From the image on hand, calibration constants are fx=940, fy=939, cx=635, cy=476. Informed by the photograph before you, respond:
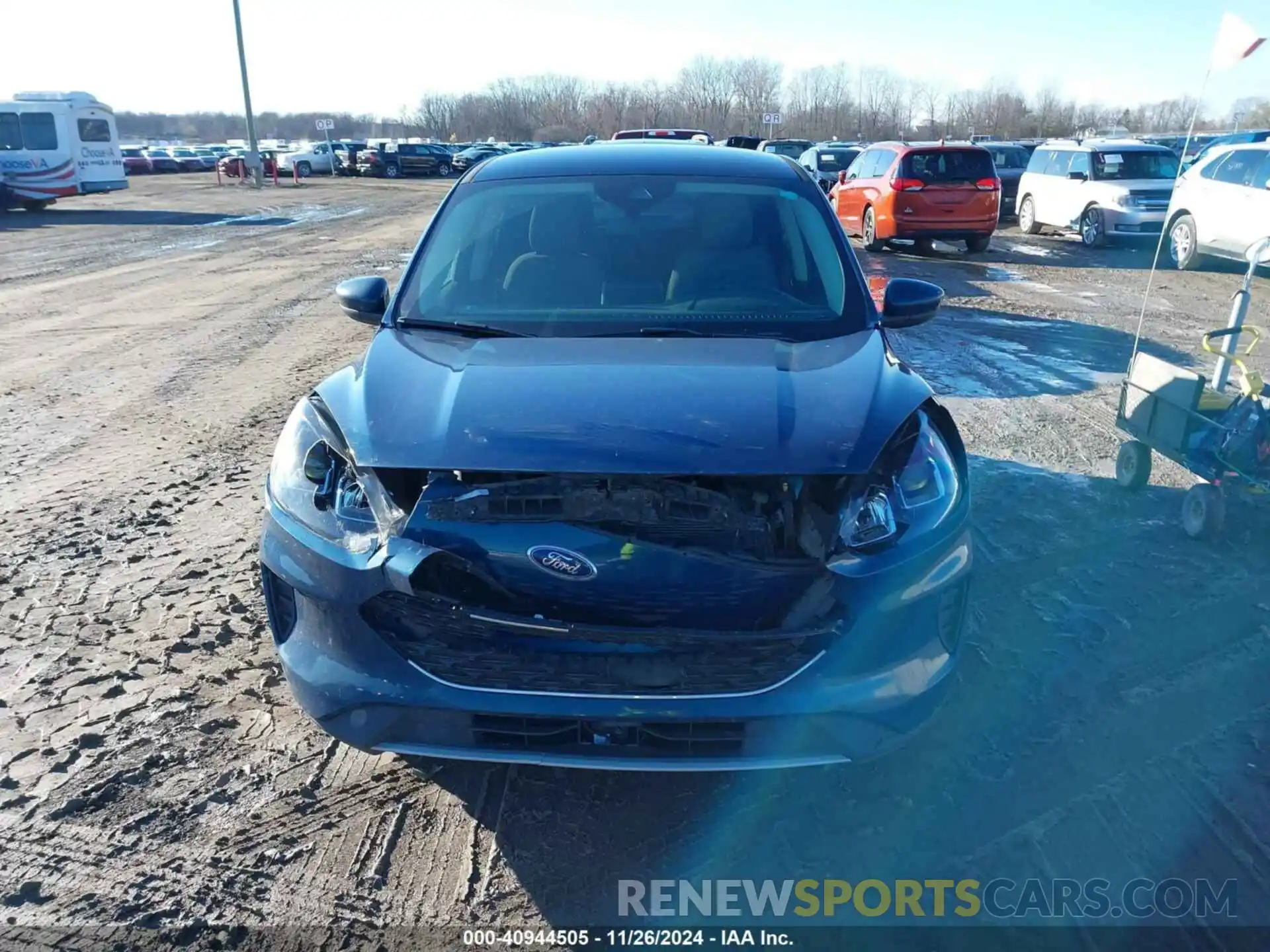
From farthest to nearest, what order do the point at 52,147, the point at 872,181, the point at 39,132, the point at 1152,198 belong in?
1. the point at 52,147
2. the point at 39,132
3. the point at 1152,198
4. the point at 872,181

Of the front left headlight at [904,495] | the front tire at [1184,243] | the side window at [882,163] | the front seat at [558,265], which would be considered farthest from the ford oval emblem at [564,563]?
the front tire at [1184,243]

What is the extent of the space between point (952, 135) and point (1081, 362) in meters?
61.8

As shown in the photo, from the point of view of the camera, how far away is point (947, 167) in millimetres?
14008

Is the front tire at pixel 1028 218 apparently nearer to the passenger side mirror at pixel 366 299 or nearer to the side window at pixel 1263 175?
the side window at pixel 1263 175

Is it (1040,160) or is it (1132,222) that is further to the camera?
(1040,160)

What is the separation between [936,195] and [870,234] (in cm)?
130

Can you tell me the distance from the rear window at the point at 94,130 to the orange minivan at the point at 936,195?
846 inches

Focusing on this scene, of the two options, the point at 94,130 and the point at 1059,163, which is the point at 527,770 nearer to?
the point at 1059,163

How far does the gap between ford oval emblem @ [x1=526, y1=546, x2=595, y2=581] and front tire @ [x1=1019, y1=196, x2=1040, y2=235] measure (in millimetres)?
17643

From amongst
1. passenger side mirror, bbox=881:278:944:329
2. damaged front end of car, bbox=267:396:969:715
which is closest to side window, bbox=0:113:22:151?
passenger side mirror, bbox=881:278:944:329

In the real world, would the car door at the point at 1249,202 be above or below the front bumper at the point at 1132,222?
above

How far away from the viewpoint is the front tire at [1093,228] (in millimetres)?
15461

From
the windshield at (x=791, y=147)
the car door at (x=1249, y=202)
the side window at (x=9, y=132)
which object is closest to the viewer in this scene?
the car door at (x=1249, y=202)

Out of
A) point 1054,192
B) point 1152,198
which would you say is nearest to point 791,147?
point 1054,192
